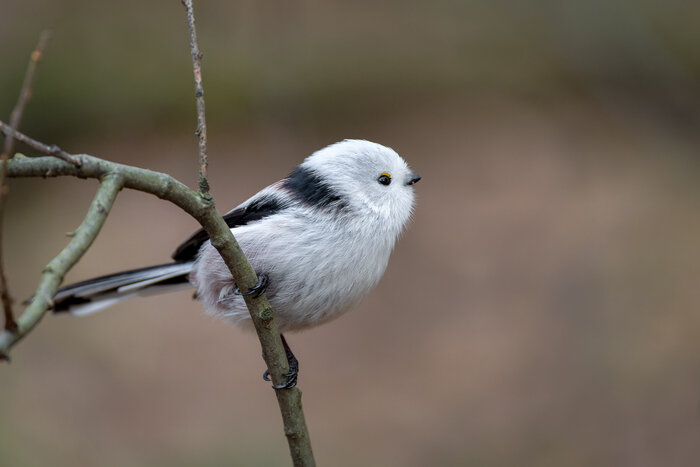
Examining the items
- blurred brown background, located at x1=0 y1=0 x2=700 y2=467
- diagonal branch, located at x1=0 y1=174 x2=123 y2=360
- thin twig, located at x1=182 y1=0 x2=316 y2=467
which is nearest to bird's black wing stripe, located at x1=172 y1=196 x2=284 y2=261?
thin twig, located at x1=182 y1=0 x2=316 y2=467

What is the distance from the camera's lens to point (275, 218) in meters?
1.87

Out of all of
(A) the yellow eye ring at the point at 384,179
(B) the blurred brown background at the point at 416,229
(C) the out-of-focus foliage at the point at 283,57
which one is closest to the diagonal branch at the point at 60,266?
(A) the yellow eye ring at the point at 384,179

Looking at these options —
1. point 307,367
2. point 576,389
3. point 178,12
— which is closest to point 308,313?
point 307,367

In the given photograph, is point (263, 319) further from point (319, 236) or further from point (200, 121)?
point (200, 121)

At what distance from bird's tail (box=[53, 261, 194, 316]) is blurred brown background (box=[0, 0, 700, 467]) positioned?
1574 millimetres

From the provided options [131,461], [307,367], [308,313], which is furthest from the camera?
[307,367]

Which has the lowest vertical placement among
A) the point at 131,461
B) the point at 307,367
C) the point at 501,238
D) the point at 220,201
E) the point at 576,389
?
the point at 576,389

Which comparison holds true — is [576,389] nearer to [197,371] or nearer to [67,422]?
[197,371]

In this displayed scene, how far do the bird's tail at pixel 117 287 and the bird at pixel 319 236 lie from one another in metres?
0.05

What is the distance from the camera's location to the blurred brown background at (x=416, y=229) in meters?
3.75

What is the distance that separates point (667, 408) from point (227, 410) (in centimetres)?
242

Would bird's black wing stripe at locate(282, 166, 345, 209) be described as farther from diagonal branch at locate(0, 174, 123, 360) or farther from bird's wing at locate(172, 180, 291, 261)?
diagonal branch at locate(0, 174, 123, 360)

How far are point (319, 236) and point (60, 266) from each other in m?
0.90

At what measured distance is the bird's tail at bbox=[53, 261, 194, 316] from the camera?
6.93 feet
